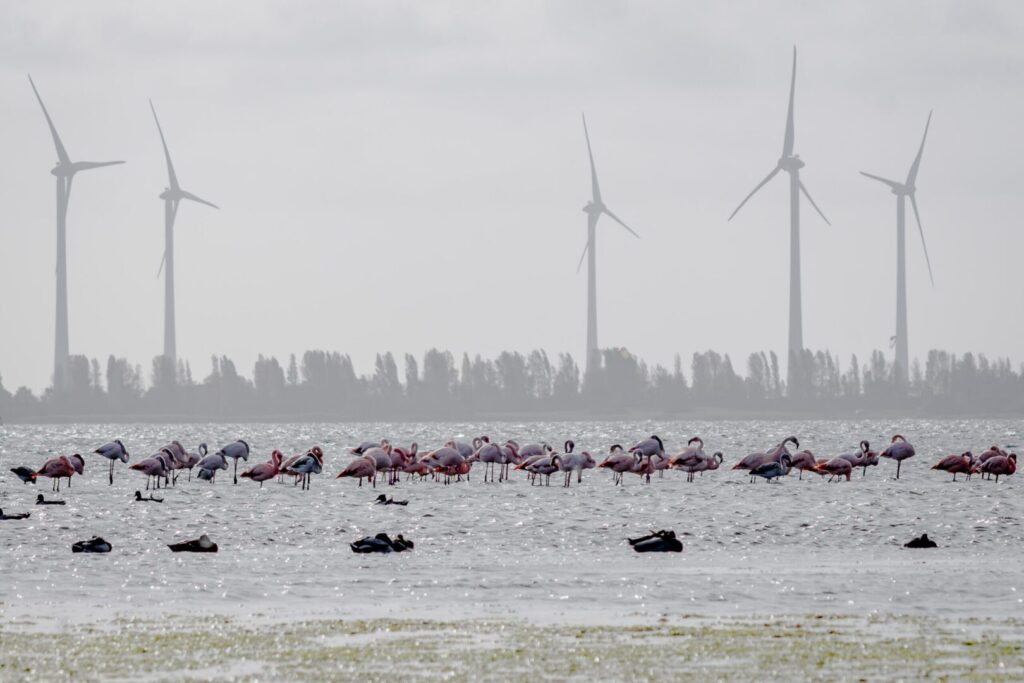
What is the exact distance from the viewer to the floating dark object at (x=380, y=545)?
1179 inches

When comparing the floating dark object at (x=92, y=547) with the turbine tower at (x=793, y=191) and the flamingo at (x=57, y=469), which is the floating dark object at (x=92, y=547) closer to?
the flamingo at (x=57, y=469)

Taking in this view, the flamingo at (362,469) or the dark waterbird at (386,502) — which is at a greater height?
the flamingo at (362,469)

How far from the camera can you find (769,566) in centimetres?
2811

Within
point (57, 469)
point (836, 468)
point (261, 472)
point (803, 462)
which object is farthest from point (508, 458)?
point (57, 469)

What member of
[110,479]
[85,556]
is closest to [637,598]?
[85,556]

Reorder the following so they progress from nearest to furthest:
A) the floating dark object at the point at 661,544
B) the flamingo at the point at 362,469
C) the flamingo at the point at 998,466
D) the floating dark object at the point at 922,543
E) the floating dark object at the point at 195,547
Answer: the floating dark object at the point at 195,547 < the floating dark object at the point at 661,544 < the floating dark object at the point at 922,543 < the flamingo at the point at 362,469 < the flamingo at the point at 998,466

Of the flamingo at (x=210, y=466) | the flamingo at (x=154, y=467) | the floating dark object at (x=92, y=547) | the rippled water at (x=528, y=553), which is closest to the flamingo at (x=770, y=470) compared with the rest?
the rippled water at (x=528, y=553)

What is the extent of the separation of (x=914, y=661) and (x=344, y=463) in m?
54.7

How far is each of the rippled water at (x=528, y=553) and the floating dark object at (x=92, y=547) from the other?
0.44m

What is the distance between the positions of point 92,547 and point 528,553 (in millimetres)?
7357

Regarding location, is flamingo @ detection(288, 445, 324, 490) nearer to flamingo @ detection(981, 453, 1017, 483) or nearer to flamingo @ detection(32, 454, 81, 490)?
flamingo @ detection(32, 454, 81, 490)

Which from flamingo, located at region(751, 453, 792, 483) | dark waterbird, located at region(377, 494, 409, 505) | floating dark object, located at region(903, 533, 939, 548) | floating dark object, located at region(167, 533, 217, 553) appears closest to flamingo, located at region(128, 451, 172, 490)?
dark waterbird, located at region(377, 494, 409, 505)

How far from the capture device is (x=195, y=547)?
30.1 m

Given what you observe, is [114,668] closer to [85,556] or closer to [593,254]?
[85,556]
